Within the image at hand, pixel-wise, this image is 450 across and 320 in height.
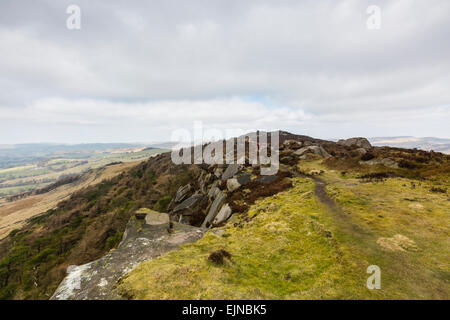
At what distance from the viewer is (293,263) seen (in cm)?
1046

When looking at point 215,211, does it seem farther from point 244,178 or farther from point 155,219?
point 244,178

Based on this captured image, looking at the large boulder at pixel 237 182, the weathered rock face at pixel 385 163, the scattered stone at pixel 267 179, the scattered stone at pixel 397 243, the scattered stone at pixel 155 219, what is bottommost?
the scattered stone at pixel 155 219

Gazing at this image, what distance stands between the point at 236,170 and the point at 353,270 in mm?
23238

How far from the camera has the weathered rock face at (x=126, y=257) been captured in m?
9.96

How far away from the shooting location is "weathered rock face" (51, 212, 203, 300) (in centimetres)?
996

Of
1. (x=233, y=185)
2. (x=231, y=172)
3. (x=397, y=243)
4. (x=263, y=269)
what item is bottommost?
(x=263, y=269)

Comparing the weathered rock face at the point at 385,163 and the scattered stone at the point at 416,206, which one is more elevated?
the weathered rock face at the point at 385,163

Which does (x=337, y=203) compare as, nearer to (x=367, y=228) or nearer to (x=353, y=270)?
(x=367, y=228)

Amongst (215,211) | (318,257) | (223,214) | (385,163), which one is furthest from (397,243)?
(385,163)

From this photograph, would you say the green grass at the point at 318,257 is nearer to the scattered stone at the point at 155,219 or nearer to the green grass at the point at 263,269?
the green grass at the point at 263,269

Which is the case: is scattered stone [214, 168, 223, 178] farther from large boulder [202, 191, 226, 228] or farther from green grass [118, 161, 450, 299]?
green grass [118, 161, 450, 299]

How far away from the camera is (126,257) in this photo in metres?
12.9

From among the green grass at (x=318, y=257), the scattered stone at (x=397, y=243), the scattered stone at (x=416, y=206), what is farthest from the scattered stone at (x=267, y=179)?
the scattered stone at (x=397, y=243)

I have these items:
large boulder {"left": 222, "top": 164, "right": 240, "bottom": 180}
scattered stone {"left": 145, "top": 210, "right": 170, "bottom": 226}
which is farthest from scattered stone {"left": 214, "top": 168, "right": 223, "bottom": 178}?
scattered stone {"left": 145, "top": 210, "right": 170, "bottom": 226}
